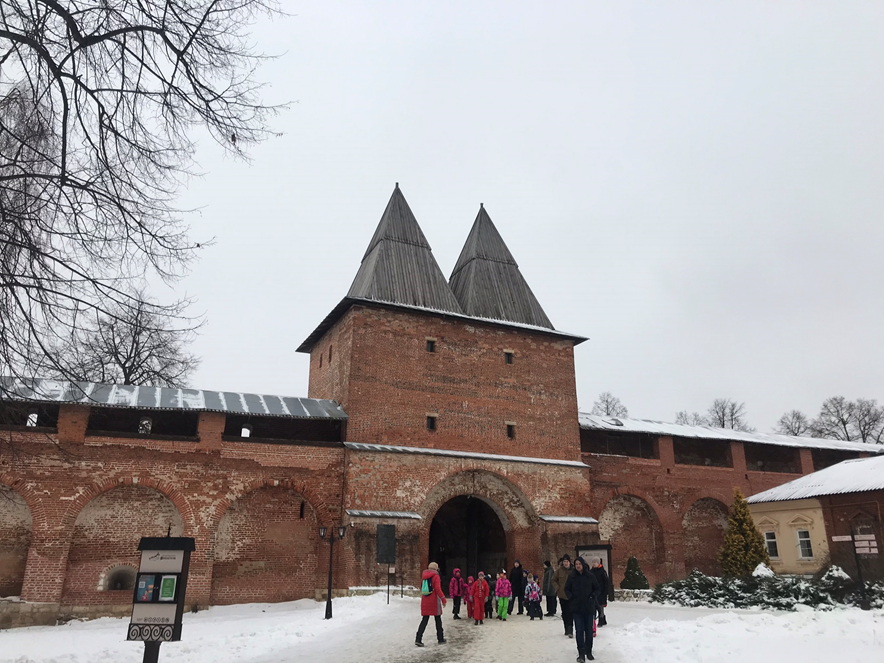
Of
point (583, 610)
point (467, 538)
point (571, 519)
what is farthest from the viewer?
point (467, 538)

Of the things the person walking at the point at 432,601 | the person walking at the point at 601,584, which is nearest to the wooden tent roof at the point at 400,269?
the person walking at the point at 601,584

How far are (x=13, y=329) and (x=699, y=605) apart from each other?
15422 mm

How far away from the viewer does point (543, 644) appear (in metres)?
10.6

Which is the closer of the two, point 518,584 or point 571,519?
point 518,584

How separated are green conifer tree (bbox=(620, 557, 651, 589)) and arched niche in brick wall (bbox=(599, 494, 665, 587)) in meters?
2.11

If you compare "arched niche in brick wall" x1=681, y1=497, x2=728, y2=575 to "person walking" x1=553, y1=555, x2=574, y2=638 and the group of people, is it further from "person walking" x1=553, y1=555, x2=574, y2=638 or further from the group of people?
"person walking" x1=553, y1=555, x2=574, y2=638

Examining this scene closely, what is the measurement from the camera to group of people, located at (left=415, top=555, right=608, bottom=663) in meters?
9.14

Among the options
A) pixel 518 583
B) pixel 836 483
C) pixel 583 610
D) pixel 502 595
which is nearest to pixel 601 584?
pixel 502 595

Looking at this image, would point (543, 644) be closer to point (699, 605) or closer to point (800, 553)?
point (699, 605)

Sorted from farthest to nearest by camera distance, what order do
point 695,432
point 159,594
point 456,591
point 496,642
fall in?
1. point 695,432
2. point 456,591
3. point 496,642
4. point 159,594

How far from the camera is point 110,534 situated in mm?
17734

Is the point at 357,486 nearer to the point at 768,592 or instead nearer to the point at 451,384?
the point at 451,384

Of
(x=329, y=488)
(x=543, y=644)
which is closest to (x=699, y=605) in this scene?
(x=543, y=644)

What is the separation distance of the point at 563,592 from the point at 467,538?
44.9 ft
